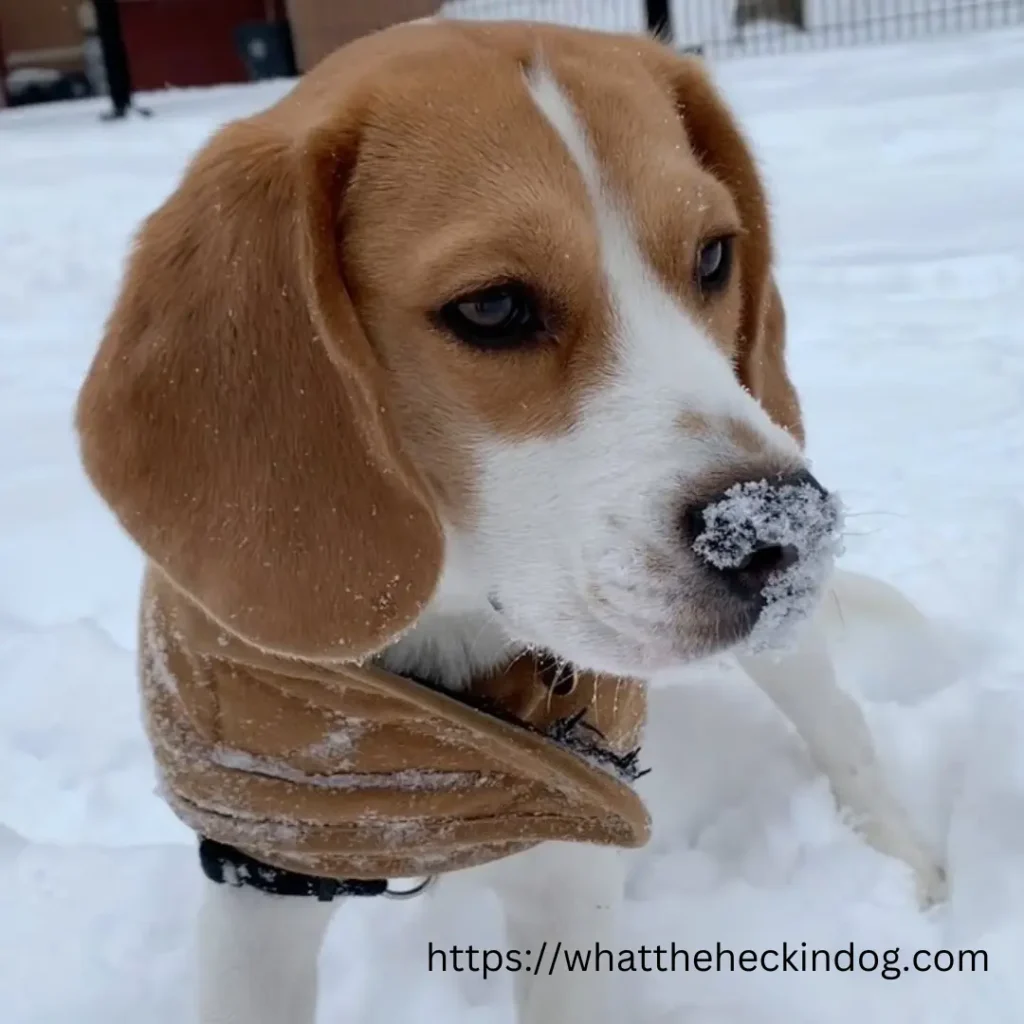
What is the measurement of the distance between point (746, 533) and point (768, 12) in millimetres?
8490

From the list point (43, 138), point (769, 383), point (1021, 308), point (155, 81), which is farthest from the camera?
point (155, 81)

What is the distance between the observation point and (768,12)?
8.70 m

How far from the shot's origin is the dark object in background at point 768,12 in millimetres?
8523

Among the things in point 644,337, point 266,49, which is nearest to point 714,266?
point 644,337

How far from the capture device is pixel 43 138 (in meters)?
6.75

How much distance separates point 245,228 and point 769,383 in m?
0.73

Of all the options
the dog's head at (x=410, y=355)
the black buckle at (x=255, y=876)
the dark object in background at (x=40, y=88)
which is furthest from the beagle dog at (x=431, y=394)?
the dark object in background at (x=40, y=88)

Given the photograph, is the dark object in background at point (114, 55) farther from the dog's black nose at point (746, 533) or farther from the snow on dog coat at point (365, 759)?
the dog's black nose at point (746, 533)

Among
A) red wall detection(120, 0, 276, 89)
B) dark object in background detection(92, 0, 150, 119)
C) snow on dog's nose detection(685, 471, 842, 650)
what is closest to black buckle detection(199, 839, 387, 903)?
snow on dog's nose detection(685, 471, 842, 650)

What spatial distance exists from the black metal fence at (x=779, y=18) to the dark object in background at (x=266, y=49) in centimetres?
119

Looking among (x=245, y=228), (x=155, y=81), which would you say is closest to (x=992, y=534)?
(x=245, y=228)

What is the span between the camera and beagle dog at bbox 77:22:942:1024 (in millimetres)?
1160

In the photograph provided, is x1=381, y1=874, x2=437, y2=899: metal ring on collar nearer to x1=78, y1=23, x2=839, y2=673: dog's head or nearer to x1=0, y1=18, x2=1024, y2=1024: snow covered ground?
x1=0, y1=18, x2=1024, y2=1024: snow covered ground

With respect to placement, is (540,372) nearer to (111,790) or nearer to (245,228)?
(245,228)
